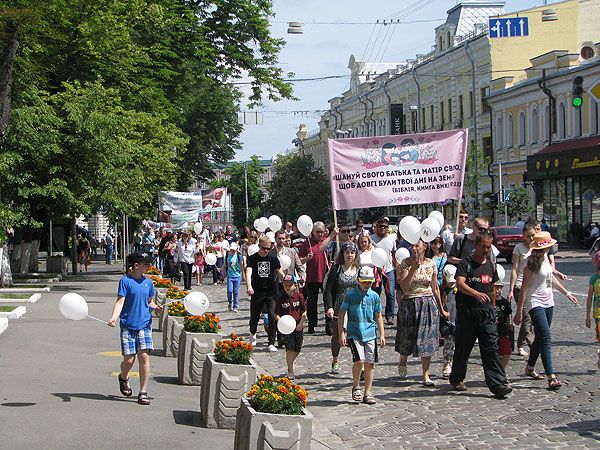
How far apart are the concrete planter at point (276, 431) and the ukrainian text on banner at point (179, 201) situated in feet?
132

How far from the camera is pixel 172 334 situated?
15.7 m

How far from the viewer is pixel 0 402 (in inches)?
423

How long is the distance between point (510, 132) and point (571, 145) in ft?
29.4

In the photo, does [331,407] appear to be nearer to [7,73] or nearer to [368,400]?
Result: [368,400]

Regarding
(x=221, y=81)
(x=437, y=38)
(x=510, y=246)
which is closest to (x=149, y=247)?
(x=221, y=81)

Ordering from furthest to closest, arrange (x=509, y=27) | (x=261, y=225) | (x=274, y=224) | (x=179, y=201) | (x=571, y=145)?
(x=571, y=145), (x=509, y=27), (x=179, y=201), (x=261, y=225), (x=274, y=224)

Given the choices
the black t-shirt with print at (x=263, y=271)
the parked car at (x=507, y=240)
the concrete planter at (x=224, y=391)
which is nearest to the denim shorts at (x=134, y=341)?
the concrete planter at (x=224, y=391)

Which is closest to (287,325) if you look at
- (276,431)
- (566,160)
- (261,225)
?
(276,431)

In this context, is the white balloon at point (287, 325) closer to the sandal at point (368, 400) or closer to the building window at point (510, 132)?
the sandal at point (368, 400)

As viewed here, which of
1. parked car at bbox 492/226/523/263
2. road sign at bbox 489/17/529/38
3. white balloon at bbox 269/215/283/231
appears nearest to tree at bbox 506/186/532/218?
road sign at bbox 489/17/529/38

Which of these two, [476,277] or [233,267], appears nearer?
[476,277]

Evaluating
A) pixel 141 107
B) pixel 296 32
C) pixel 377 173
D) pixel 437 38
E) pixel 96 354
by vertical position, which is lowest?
pixel 96 354

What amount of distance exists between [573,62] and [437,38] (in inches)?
806

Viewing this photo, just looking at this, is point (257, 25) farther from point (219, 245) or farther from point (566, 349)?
point (566, 349)
